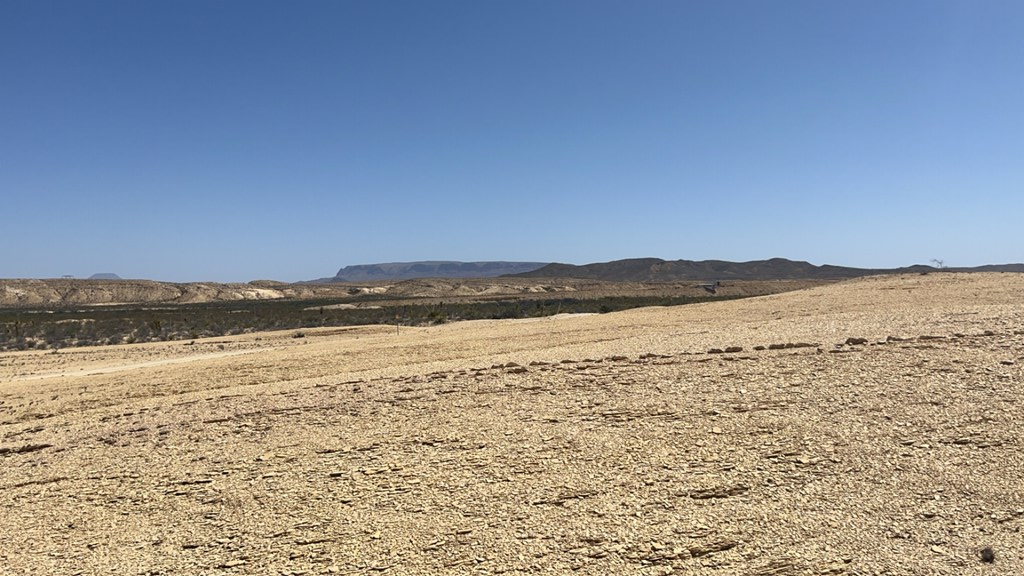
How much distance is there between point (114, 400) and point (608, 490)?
11.6 metres

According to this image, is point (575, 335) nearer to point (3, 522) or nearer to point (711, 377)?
point (711, 377)

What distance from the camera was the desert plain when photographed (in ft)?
18.5

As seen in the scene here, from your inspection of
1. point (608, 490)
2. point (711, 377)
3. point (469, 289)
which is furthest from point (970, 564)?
point (469, 289)

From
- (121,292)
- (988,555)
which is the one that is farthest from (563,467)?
(121,292)

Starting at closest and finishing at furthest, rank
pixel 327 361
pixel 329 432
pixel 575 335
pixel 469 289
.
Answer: pixel 329 432 < pixel 327 361 < pixel 575 335 < pixel 469 289

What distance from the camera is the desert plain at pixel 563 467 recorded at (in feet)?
18.5

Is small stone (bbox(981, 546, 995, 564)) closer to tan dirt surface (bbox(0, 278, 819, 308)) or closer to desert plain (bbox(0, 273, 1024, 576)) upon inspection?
desert plain (bbox(0, 273, 1024, 576))

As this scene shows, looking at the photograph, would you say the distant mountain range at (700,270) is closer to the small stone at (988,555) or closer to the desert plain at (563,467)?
the desert plain at (563,467)

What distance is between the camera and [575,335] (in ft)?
62.0

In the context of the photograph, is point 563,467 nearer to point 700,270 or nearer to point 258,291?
point 258,291

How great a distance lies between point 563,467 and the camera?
7.31 metres

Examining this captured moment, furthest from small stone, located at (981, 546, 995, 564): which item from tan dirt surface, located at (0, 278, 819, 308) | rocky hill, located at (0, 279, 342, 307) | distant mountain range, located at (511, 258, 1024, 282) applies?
distant mountain range, located at (511, 258, 1024, 282)

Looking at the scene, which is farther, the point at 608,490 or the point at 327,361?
the point at 327,361

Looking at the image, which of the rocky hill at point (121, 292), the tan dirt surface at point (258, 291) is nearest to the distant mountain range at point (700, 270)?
the tan dirt surface at point (258, 291)
